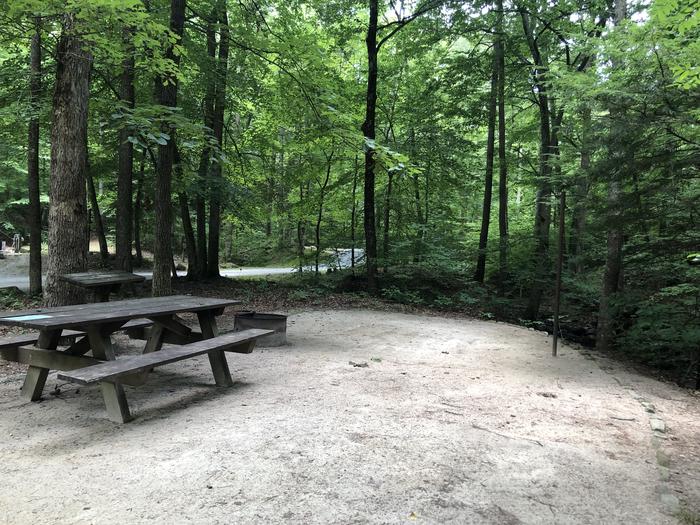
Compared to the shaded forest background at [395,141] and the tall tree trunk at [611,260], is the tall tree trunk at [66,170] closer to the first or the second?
the shaded forest background at [395,141]

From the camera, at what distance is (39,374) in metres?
3.88

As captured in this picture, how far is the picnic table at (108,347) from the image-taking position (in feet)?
10.8

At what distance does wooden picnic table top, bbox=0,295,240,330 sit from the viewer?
3.41 metres

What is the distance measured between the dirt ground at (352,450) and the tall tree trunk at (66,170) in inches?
50.1

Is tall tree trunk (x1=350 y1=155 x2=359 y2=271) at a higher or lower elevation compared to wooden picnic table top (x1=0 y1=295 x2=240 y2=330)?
higher

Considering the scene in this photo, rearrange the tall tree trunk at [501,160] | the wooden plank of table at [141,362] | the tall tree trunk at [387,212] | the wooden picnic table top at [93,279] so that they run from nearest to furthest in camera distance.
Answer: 1. the wooden plank of table at [141,362]
2. the wooden picnic table top at [93,279]
3. the tall tree trunk at [501,160]
4. the tall tree trunk at [387,212]

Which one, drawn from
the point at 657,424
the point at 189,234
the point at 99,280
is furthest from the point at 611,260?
the point at 189,234

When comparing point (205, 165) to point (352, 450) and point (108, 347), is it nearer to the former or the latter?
point (108, 347)

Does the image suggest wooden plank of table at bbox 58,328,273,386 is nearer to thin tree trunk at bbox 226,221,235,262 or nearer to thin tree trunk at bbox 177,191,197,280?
thin tree trunk at bbox 177,191,197,280

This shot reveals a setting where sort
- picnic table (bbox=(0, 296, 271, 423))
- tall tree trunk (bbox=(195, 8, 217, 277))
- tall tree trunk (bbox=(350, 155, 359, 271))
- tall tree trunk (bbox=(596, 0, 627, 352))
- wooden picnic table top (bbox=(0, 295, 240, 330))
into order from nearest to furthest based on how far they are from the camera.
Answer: picnic table (bbox=(0, 296, 271, 423)) → wooden picnic table top (bbox=(0, 295, 240, 330)) → tall tree trunk (bbox=(596, 0, 627, 352)) → tall tree trunk (bbox=(195, 8, 217, 277)) → tall tree trunk (bbox=(350, 155, 359, 271))

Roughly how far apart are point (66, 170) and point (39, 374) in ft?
8.75

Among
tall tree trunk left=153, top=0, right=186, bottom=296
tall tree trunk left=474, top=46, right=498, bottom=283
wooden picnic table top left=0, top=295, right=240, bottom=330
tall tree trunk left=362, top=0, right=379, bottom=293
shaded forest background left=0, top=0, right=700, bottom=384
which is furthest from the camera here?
tall tree trunk left=474, top=46, right=498, bottom=283

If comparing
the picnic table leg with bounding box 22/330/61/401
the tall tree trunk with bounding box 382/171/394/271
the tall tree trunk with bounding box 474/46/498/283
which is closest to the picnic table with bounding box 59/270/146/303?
the picnic table leg with bounding box 22/330/61/401

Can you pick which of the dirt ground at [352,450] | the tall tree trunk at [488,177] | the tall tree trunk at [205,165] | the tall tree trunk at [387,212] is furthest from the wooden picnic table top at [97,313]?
the tall tree trunk at [488,177]
